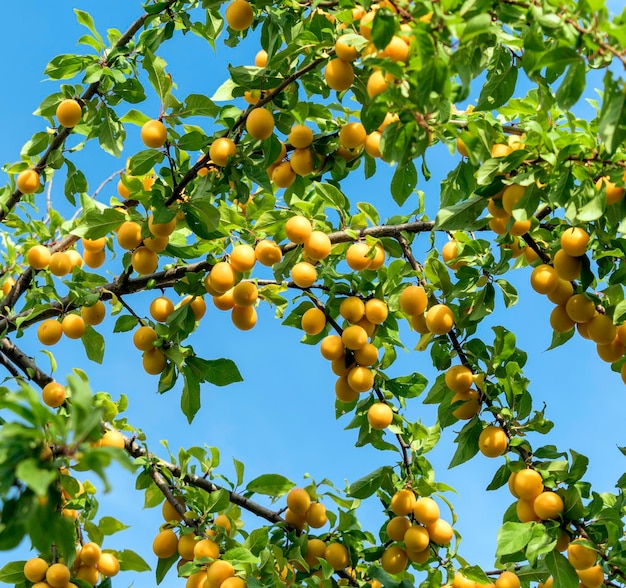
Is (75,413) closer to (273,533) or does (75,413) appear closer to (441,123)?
(441,123)

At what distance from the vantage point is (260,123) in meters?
2.82

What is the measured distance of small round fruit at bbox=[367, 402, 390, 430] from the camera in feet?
10.3

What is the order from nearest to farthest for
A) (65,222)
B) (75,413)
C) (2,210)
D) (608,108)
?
(75,413)
(608,108)
(65,222)
(2,210)

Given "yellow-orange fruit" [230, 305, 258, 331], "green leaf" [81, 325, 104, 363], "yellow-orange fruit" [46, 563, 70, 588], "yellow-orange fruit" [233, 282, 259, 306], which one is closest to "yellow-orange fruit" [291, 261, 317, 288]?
"yellow-orange fruit" [233, 282, 259, 306]

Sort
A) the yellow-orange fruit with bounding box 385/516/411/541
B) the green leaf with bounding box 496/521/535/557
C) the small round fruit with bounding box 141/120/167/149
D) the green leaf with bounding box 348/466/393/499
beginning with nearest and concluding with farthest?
the green leaf with bounding box 496/521/535/557
the small round fruit with bounding box 141/120/167/149
the yellow-orange fruit with bounding box 385/516/411/541
the green leaf with bounding box 348/466/393/499

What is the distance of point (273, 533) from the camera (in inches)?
129

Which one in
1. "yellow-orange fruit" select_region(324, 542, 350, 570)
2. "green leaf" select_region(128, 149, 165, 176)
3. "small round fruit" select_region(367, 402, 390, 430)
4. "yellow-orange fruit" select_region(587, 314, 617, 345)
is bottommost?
"yellow-orange fruit" select_region(324, 542, 350, 570)

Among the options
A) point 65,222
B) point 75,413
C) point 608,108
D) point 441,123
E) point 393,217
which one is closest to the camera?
point 75,413

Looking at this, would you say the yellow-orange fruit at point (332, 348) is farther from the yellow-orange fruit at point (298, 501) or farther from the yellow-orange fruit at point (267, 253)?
the yellow-orange fruit at point (298, 501)

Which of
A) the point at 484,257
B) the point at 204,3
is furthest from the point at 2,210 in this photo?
the point at 484,257

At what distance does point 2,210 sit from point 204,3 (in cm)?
168

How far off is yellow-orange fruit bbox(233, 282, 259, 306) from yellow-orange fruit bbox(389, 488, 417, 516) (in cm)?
102

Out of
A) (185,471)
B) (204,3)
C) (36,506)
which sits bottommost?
(36,506)

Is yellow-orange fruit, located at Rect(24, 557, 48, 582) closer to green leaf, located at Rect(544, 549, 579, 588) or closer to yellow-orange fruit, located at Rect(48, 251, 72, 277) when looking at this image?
yellow-orange fruit, located at Rect(48, 251, 72, 277)
